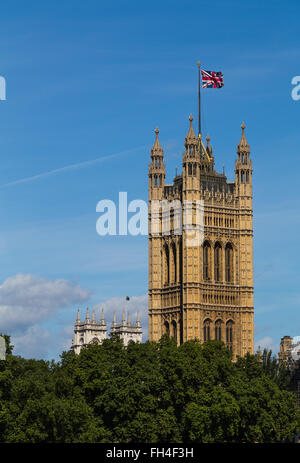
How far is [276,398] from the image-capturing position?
123 m

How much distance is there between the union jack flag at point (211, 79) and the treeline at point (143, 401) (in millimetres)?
52180

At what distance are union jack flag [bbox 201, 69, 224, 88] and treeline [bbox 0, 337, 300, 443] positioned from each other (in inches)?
2054

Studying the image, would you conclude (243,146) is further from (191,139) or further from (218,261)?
(218,261)

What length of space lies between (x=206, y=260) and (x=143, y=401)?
69.4 m

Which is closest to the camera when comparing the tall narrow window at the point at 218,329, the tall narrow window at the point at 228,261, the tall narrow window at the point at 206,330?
the tall narrow window at the point at 206,330

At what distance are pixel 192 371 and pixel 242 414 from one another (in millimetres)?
6557

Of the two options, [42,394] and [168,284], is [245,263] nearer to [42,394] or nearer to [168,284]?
[168,284]

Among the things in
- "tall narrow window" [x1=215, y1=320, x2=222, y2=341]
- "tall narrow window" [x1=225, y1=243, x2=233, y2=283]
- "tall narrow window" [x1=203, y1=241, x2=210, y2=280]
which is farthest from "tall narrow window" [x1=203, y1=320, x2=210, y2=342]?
"tall narrow window" [x1=225, y1=243, x2=233, y2=283]

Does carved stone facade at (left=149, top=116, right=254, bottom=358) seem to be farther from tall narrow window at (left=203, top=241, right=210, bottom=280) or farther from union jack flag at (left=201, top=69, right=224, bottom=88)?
union jack flag at (left=201, top=69, right=224, bottom=88)

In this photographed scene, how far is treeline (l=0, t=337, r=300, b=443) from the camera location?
110m

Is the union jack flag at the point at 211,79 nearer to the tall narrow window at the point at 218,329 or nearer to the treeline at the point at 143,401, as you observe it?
the tall narrow window at the point at 218,329

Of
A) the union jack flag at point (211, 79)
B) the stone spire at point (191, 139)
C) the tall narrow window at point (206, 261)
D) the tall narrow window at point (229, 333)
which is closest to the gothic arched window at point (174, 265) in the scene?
the tall narrow window at point (206, 261)

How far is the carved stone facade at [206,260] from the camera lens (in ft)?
602
